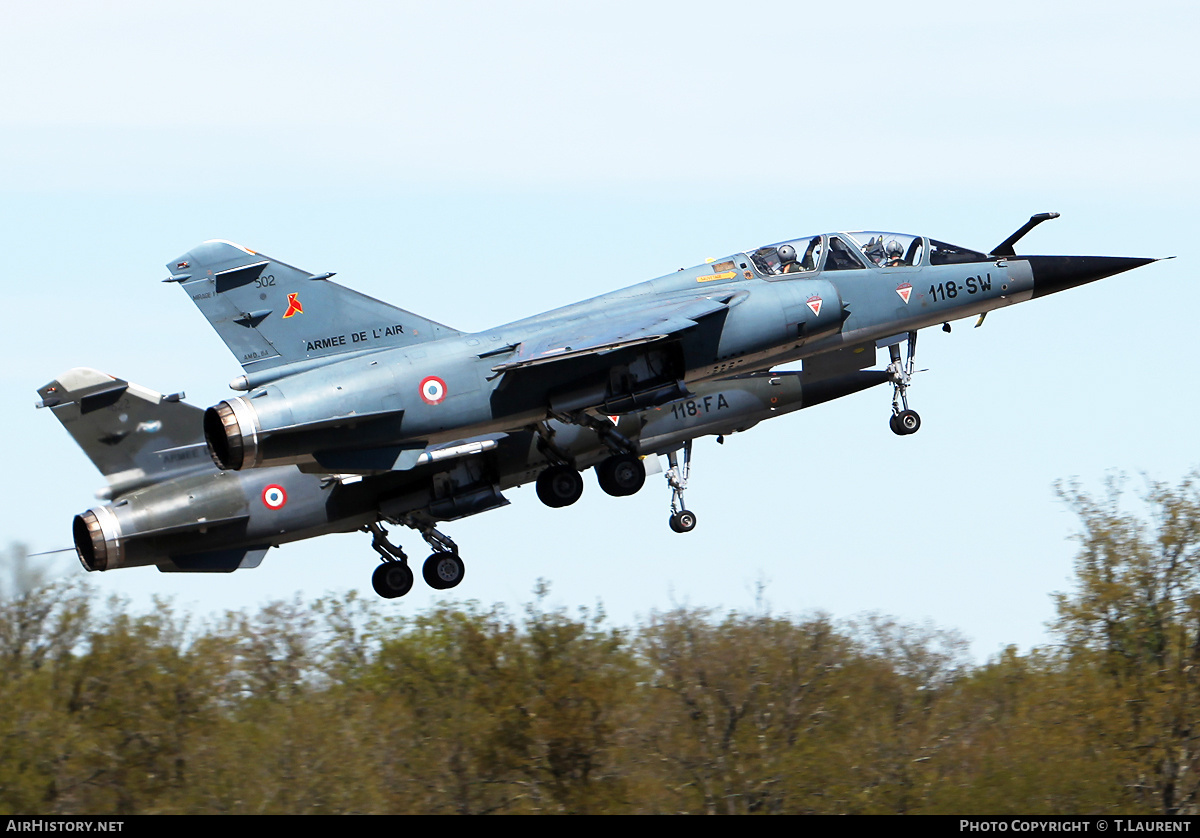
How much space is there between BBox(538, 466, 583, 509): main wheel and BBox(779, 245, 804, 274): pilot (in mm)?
4630

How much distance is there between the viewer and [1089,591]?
33750 millimetres

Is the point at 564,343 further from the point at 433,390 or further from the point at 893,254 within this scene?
the point at 893,254

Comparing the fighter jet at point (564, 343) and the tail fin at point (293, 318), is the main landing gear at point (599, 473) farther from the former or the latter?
the tail fin at point (293, 318)

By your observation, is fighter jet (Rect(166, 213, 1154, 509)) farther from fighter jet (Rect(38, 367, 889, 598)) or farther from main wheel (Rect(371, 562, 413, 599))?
main wheel (Rect(371, 562, 413, 599))

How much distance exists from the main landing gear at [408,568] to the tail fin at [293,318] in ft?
19.3

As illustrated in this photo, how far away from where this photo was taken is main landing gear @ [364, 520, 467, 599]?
28.7m

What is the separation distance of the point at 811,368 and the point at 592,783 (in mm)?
11484

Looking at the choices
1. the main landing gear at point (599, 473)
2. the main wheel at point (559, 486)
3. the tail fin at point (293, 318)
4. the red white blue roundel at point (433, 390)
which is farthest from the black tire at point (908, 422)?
the red white blue roundel at point (433, 390)

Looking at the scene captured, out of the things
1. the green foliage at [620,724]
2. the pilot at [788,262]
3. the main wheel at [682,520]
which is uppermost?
the pilot at [788,262]

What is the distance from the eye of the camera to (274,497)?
2800cm

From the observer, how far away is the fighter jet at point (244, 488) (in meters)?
27.3

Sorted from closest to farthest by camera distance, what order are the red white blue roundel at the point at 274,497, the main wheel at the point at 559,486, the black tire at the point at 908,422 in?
1. the main wheel at the point at 559,486
2. the black tire at the point at 908,422
3. the red white blue roundel at the point at 274,497

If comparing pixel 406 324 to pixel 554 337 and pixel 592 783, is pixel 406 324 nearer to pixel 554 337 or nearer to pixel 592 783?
pixel 554 337
